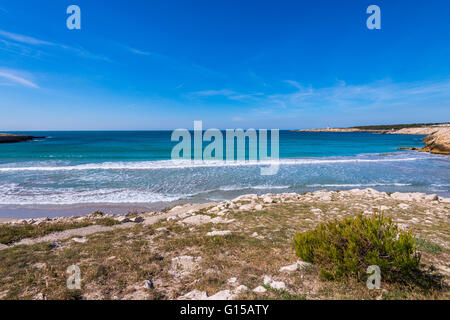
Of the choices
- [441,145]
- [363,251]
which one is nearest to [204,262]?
[363,251]

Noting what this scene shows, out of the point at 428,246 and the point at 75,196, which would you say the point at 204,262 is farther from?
the point at 75,196

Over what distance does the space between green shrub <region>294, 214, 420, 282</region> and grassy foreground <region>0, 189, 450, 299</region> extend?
0.18 metres

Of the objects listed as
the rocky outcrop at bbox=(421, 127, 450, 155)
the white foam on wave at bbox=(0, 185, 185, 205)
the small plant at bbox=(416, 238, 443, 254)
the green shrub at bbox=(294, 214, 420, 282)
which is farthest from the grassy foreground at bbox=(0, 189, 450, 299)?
the rocky outcrop at bbox=(421, 127, 450, 155)

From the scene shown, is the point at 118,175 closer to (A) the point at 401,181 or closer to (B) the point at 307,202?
(B) the point at 307,202

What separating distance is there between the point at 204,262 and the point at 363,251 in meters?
3.31

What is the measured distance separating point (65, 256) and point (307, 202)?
31.8ft

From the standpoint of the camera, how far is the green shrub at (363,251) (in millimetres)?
3627

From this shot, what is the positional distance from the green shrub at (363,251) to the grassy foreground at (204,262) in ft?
0.59

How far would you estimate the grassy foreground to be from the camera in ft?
12.0

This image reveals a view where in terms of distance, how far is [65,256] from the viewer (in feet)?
17.4

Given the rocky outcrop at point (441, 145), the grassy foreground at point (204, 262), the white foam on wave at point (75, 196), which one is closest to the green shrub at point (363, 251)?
the grassy foreground at point (204, 262)

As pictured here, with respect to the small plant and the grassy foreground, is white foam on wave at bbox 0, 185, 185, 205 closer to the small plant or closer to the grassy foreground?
the grassy foreground

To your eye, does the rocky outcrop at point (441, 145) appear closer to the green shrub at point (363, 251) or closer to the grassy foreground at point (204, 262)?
the grassy foreground at point (204, 262)
